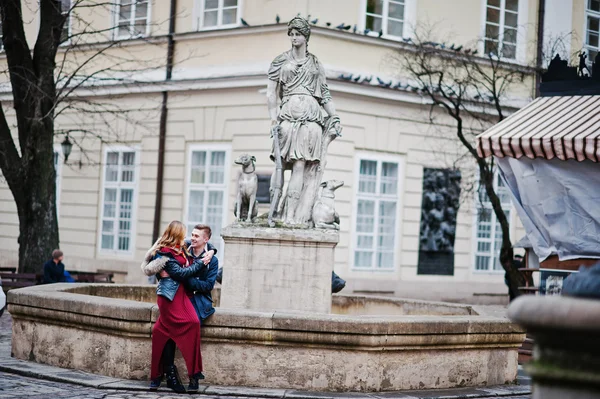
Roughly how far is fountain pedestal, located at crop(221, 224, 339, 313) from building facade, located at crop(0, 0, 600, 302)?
36.5ft

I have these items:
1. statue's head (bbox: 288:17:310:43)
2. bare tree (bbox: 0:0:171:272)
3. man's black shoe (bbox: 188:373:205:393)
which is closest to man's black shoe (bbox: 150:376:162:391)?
man's black shoe (bbox: 188:373:205:393)

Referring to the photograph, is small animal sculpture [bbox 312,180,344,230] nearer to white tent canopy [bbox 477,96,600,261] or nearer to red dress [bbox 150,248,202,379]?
→ white tent canopy [bbox 477,96,600,261]

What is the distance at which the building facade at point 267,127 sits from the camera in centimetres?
2420

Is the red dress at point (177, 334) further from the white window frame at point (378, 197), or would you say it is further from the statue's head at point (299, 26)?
the white window frame at point (378, 197)

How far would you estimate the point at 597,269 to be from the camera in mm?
3363

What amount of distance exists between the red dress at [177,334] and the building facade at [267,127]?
529 inches

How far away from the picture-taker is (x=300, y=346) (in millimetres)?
9781

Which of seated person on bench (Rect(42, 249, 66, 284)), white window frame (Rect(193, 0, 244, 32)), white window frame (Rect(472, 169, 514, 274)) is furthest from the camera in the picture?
white window frame (Rect(472, 169, 514, 274))

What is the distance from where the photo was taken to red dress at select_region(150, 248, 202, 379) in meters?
9.58

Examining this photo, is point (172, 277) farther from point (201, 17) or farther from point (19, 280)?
point (201, 17)

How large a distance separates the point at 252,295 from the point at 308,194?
1352 millimetres

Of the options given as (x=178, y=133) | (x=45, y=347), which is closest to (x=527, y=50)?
(x=178, y=133)

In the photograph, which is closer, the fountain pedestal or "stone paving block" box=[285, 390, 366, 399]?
"stone paving block" box=[285, 390, 366, 399]

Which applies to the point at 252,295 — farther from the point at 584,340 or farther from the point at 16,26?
the point at 16,26
